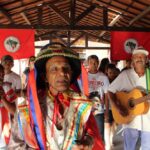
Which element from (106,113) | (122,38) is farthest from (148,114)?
(122,38)

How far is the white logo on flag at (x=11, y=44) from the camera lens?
9.48 metres

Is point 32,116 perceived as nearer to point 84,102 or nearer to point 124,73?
point 84,102

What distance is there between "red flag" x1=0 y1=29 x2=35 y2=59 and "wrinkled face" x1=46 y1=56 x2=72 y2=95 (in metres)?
7.54

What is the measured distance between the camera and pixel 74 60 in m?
2.09

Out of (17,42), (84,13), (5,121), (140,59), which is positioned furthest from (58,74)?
(84,13)

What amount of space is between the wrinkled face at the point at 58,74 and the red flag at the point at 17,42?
754 centimetres

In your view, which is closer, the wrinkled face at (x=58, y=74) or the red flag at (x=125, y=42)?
the wrinkled face at (x=58, y=74)

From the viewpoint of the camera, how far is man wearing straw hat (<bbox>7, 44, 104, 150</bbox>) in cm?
192

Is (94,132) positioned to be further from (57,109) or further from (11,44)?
(11,44)

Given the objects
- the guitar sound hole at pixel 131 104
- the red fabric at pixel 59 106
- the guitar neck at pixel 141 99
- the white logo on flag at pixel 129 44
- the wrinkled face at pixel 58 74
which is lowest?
the guitar sound hole at pixel 131 104

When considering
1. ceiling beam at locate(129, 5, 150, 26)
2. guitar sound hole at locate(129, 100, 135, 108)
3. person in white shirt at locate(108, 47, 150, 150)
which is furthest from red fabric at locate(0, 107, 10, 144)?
ceiling beam at locate(129, 5, 150, 26)

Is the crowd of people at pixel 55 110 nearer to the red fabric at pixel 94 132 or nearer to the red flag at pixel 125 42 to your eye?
the red fabric at pixel 94 132

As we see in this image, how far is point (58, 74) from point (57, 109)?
18 centimetres

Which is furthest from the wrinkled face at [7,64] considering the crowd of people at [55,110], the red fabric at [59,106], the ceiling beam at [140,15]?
the ceiling beam at [140,15]
